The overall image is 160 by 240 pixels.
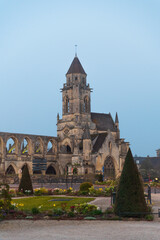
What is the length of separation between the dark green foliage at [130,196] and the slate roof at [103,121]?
62.4 m

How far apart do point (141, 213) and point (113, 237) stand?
410cm

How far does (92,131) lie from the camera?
77500 mm

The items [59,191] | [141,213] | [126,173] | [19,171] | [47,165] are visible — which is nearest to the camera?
[141,213]

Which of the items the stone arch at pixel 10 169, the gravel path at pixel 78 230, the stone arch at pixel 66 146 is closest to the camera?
the gravel path at pixel 78 230

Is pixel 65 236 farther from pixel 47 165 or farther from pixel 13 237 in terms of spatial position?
pixel 47 165

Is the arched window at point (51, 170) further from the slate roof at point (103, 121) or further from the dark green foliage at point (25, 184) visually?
the dark green foliage at point (25, 184)

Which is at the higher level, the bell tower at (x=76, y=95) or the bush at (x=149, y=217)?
the bell tower at (x=76, y=95)

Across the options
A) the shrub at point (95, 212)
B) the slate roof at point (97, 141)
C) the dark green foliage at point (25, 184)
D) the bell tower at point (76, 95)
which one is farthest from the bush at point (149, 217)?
the bell tower at point (76, 95)

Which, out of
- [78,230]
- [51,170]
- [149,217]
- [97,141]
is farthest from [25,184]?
[51,170]

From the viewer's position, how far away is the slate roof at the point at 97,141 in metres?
68.8

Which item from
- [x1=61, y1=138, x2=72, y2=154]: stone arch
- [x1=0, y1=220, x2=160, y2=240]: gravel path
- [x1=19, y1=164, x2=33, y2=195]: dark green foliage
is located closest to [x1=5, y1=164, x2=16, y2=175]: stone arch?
[x1=61, y1=138, x2=72, y2=154]: stone arch

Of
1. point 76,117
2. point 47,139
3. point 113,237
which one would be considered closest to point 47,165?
point 47,139

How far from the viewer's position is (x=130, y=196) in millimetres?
16375

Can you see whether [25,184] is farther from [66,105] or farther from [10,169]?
[66,105]
